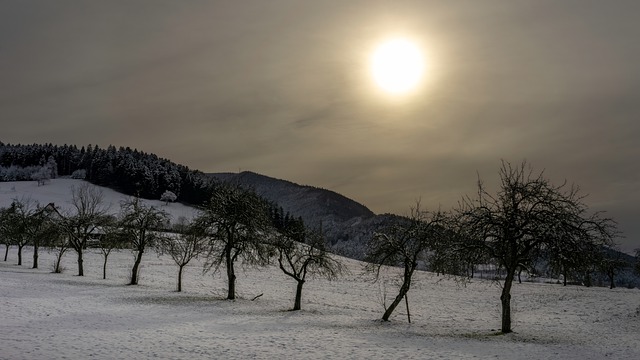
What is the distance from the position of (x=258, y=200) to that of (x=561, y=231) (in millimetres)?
25919

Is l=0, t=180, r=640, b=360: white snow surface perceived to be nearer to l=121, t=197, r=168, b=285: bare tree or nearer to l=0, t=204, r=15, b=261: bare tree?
l=121, t=197, r=168, b=285: bare tree

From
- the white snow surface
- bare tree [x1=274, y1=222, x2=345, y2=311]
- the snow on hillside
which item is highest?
the snow on hillside

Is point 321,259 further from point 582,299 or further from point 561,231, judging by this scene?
point 582,299

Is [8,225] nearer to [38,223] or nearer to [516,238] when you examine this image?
[38,223]

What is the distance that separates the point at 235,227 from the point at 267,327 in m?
Result: 16.1

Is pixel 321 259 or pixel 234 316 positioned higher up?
pixel 321 259

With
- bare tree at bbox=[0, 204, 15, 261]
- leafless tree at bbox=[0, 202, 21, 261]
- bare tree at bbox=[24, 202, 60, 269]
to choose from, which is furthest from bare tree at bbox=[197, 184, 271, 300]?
bare tree at bbox=[0, 204, 15, 261]

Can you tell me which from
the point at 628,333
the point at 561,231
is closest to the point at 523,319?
the point at 628,333

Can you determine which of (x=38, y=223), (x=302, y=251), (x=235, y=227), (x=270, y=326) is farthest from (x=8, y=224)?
(x=270, y=326)

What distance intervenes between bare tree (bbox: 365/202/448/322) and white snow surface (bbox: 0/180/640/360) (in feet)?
14.0

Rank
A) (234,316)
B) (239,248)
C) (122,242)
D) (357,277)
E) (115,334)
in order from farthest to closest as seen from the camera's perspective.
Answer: (357,277)
(122,242)
(239,248)
(234,316)
(115,334)

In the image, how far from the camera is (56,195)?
171125 millimetres

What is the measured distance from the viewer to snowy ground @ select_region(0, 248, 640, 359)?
65.4 ft

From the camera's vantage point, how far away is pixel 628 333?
3148 cm
